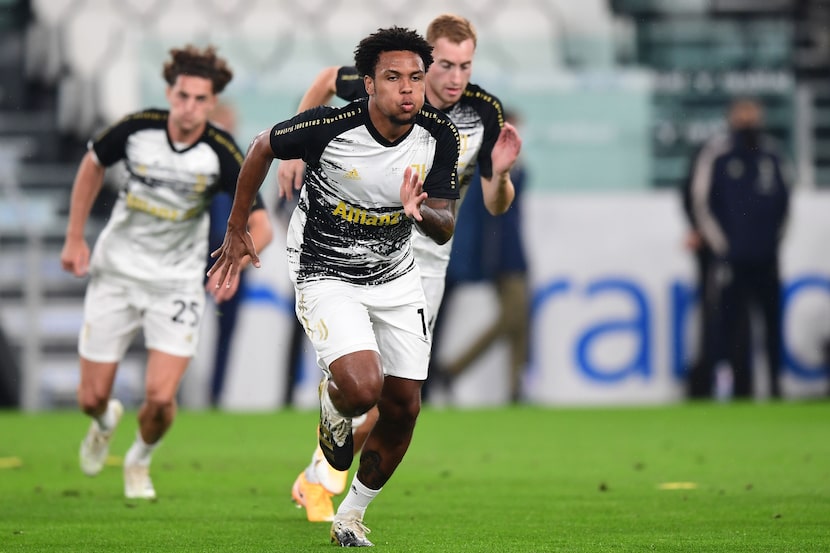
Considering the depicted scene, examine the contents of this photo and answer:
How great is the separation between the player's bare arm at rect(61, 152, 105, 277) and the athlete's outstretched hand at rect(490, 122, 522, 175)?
2828 mm

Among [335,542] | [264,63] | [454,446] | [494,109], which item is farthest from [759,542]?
[264,63]

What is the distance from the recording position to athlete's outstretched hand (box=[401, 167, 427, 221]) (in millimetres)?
6238

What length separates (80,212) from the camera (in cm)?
908

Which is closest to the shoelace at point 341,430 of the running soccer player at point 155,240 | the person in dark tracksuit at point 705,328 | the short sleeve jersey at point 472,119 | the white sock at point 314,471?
the white sock at point 314,471

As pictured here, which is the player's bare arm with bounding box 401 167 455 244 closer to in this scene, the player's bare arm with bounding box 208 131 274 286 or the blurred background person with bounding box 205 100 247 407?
the player's bare arm with bounding box 208 131 274 286

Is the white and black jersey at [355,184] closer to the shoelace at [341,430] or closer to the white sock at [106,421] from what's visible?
the shoelace at [341,430]

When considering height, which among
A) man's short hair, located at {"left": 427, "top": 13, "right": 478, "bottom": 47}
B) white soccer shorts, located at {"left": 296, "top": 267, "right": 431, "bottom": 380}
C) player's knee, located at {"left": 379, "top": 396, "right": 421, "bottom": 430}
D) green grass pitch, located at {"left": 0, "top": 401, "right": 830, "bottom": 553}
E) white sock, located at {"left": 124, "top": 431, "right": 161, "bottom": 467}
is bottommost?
green grass pitch, located at {"left": 0, "top": 401, "right": 830, "bottom": 553}

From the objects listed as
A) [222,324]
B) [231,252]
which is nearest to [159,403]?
[231,252]

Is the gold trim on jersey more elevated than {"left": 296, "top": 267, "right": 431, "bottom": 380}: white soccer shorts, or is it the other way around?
the gold trim on jersey

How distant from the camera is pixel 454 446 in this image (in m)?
12.1

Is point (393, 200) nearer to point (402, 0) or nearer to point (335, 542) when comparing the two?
point (335, 542)

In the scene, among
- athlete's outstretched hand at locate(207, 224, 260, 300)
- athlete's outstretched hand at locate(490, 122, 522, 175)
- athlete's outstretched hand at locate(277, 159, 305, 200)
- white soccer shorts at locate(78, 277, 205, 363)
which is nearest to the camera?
athlete's outstretched hand at locate(207, 224, 260, 300)

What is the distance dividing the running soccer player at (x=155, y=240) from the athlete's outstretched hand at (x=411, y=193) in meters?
2.54

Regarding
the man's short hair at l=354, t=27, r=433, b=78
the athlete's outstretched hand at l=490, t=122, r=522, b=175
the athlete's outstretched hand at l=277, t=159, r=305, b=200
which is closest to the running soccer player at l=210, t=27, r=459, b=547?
the man's short hair at l=354, t=27, r=433, b=78
